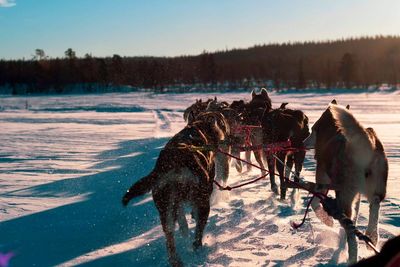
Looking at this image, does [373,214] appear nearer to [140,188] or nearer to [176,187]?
[176,187]

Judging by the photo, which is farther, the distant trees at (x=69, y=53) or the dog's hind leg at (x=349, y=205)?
the distant trees at (x=69, y=53)

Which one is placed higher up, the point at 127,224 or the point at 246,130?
the point at 246,130

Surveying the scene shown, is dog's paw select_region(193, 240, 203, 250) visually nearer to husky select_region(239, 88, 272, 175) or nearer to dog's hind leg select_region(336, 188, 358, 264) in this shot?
dog's hind leg select_region(336, 188, 358, 264)

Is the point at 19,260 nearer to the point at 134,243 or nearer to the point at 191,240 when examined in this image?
the point at 134,243

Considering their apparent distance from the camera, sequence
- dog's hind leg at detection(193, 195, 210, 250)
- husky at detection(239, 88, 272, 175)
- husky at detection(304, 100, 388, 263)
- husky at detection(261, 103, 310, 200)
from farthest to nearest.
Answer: husky at detection(239, 88, 272, 175), husky at detection(261, 103, 310, 200), dog's hind leg at detection(193, 195, 210, 250), husky at detection(304, 100, 388, 263)

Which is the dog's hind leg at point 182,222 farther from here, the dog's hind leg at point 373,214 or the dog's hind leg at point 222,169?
the dog's hind leg at point 222,169

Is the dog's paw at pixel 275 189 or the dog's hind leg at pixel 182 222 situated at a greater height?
the dog's hind leg at pixel 182 222

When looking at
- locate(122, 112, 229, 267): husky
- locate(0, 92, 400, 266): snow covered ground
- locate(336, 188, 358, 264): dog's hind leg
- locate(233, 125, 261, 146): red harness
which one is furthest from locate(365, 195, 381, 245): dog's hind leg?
locate(233, 125, 261, 146): red harness

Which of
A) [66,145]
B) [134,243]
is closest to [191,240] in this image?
[134,243]

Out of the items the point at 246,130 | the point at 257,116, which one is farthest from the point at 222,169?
the point at 257,116

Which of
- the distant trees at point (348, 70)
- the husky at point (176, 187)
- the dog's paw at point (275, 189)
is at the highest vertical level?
the distant trees at point (348, 70)

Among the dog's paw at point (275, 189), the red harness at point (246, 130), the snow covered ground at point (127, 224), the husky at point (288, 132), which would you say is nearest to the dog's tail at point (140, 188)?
the snow covered ground at point (127, 224)

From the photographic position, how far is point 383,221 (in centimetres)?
499

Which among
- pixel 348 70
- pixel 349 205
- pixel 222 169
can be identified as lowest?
pixel 222 169
